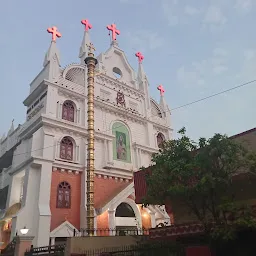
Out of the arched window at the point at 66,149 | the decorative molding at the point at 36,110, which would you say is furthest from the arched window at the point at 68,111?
the arched window at the point at 66,149

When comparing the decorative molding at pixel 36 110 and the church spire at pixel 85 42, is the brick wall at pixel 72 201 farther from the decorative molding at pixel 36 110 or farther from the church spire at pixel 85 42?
the church spire at pixel 85 42

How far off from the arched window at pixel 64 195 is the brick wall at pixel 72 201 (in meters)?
0.23

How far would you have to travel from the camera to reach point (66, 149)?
71.5 feet

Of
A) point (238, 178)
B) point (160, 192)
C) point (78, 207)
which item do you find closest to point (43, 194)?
point (78, 207)

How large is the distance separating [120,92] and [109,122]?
14.1 feet

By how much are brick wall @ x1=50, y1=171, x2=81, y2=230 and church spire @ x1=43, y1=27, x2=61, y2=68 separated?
10.3 meters

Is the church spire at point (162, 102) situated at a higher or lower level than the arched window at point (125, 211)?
higher

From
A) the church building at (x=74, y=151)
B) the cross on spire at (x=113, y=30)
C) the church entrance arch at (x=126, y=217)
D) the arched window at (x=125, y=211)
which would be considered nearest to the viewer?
the church building at (x=74, y=151)

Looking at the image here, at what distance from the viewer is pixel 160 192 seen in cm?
1129

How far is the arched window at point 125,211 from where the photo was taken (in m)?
22.0

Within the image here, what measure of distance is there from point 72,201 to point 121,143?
7722 millimetres

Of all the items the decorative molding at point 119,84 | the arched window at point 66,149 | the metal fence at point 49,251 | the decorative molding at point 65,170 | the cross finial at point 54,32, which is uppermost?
the cross finial at point 54,32

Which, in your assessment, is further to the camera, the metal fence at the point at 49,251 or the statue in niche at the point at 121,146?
the statue in niche at the point at 121,146

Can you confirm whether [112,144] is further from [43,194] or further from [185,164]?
[185,164]
